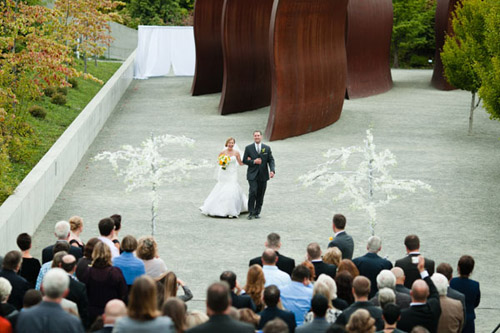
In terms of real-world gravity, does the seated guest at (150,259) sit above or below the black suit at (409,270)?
above

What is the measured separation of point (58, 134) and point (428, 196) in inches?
406

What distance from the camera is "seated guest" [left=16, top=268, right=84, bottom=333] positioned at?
19.6ft

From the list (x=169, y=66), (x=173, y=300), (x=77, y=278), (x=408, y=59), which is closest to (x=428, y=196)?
(x=77, y=278)

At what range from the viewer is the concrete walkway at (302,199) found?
13.5m

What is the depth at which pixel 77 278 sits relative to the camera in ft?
26.2

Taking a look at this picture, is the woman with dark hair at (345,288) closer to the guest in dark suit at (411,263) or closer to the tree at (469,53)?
the guest in dark suit at (411,263)

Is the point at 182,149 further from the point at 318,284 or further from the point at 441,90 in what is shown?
the point at 441,90

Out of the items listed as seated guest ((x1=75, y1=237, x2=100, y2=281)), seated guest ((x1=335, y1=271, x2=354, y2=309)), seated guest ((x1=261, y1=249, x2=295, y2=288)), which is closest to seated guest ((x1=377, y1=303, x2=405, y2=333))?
seated guest ((x1=335, y1=271, x2=354, y2=309))

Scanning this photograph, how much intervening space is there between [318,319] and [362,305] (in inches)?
Result: 26.8

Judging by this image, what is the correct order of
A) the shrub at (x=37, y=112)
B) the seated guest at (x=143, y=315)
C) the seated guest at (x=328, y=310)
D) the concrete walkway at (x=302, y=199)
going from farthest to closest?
the shrub at (x=37, y=112) < the concrete walkway at (x=302, y=199) < the seated guest at (x=328, y=310) < the seated guest at (x=143, y=315)

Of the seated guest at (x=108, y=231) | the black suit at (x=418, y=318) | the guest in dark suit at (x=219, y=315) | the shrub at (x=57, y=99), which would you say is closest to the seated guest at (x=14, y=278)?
the seated guest at (x=108, y=231)

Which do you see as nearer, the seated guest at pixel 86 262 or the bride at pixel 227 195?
the seated guest at pixel 86 262

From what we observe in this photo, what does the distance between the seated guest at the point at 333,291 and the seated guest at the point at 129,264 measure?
2.01 m

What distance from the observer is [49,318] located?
5.98 metres
